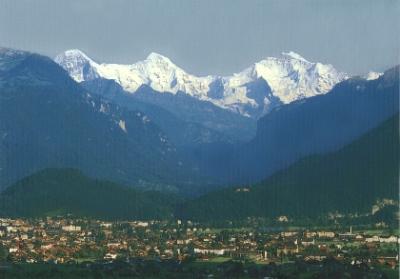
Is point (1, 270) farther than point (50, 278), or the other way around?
point (1, 270)

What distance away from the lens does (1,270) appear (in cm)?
19875

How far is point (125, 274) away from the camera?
19262 cm

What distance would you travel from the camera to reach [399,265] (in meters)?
197

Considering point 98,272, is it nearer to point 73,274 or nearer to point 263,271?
point 73,274

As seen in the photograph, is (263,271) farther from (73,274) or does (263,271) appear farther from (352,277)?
(73,274)

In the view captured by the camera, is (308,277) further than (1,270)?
No

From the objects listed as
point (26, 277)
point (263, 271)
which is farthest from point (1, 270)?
point (263, 271)

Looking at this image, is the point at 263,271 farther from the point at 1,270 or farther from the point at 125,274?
the point at 1,270

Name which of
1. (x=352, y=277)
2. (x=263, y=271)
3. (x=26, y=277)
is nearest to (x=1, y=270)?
(x=26, y=277)

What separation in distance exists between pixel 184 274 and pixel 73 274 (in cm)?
1834

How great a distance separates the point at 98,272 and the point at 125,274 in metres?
4.63

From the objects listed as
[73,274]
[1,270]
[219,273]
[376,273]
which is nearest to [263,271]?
[219,273]

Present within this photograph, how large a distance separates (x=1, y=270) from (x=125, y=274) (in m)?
22.5

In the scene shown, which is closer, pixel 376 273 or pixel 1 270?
pixel 376 273
